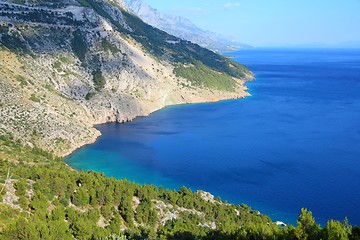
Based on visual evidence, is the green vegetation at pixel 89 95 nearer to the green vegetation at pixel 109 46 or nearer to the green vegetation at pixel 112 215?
the green vegetation at pixel 109 46

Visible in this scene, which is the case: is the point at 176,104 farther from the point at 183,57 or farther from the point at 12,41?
the point at 12,41

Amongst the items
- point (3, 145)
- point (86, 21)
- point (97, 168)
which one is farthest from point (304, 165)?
point (86, 21)

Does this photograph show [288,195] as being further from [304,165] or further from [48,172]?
[48,172]

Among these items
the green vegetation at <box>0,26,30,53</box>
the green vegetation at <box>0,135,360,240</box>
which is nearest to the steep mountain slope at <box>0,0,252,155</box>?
the green vegetation at <box>0,26,30,53</box>

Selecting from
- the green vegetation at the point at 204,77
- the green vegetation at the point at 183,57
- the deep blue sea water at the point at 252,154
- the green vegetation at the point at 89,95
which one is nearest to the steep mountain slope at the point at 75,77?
the green vegetation at the point at 89,95

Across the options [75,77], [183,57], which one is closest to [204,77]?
[183,57]

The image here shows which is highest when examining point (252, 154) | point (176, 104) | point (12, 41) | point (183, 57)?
point (183, 57)

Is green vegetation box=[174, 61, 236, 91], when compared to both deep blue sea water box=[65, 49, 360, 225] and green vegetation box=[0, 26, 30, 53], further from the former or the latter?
green vegetation box=[0, 26, 30, 53]
